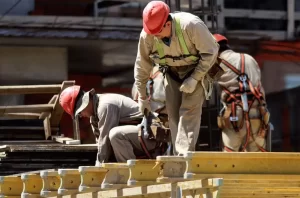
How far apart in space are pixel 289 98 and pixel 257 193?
36.1ft

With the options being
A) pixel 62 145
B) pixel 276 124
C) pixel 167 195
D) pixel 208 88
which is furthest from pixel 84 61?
pixel 167 195

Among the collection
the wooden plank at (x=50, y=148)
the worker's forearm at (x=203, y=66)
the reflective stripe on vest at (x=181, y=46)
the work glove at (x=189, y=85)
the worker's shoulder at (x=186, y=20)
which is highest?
the worker's shoulder at (x=186, y=20)

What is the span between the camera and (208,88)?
34.6ft

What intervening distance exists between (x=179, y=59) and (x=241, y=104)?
162 inches

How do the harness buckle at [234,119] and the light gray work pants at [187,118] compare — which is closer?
the light gray work pants at [187,118]

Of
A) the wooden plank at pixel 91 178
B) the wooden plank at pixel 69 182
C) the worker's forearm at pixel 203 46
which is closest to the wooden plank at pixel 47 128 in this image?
the worker's forearm at pixel 203 46

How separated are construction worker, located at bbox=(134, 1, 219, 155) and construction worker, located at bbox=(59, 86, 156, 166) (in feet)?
2.73

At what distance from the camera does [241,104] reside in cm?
1425

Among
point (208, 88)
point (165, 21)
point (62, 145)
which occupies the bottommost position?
point (62, 145)

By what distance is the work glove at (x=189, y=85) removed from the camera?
402 inches

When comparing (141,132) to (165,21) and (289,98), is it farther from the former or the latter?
(289,98)

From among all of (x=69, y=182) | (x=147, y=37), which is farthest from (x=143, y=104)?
(x=69, y=182)

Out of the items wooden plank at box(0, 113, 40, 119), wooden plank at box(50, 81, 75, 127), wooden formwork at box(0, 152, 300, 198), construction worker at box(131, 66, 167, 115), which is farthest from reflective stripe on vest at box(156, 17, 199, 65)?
wooden plank at box(0, 113, 40, 119)

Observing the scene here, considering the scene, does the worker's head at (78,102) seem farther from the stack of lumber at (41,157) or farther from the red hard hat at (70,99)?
the stack of lumber at (41,157)
